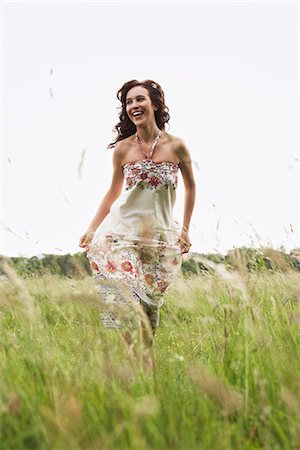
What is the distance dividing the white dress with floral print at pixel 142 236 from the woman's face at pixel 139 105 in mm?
339

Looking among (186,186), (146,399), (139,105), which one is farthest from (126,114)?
(146,399)

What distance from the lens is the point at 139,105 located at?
4398 mm

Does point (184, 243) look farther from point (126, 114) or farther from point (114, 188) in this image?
point (126, 114)

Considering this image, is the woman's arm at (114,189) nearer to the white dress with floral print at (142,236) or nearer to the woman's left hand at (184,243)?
the white dress with floral print at (142,236)

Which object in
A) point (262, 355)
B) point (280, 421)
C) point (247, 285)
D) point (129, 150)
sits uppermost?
point (129, 150)

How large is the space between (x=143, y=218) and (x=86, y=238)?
41cm

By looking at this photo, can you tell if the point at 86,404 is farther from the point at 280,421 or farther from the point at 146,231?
the point at 146,231

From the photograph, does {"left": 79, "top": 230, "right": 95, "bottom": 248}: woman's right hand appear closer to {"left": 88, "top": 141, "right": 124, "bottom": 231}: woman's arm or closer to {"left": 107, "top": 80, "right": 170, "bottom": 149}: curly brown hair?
{"left": 88, "top": 141, "right": 124, "bottom": 231}: woman's arm

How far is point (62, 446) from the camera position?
1.69 meters

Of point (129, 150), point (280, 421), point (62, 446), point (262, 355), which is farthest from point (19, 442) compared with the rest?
point (129, 150)

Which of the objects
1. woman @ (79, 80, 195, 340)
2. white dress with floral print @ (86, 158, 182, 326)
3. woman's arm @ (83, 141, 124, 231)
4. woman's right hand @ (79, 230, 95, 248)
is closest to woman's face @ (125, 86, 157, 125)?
woman @ (79, 80, 195, 340)

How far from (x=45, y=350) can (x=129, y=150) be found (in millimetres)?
2267

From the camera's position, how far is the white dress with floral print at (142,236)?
160 inches

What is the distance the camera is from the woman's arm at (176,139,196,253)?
432 cm
